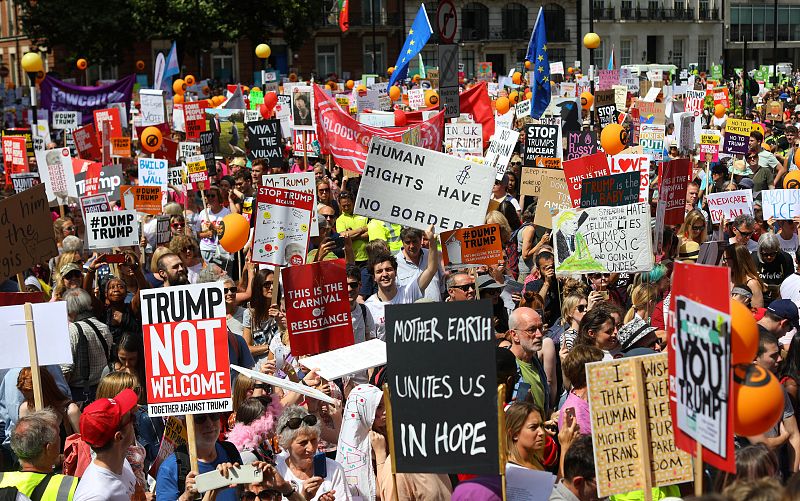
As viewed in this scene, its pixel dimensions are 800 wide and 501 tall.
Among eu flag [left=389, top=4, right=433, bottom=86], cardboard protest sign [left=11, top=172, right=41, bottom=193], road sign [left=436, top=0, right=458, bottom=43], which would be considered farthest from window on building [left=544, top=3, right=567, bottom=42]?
road sign [left=436, top=0, right=458, bottom=43]

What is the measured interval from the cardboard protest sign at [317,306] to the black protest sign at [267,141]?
9.37 metres

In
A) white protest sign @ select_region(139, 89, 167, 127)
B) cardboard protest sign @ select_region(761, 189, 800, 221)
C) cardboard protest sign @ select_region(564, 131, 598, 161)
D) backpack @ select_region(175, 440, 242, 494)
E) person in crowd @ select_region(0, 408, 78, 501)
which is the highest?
white protest sign @ select_region(139, 89, 167, 127)

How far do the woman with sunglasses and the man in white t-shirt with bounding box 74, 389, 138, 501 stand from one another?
70cm

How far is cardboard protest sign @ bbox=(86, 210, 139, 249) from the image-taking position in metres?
10.9

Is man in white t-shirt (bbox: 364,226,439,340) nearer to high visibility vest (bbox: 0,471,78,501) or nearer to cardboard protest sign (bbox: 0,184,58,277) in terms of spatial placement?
cardboard protest sign (bbox: 0,184,58,277)

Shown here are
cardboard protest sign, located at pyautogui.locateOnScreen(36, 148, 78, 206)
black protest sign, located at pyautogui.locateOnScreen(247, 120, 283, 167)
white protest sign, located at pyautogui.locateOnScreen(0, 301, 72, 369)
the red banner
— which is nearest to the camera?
white protest sign, located at pyautogui.locateOnScreen(0, 301, 72, 369)

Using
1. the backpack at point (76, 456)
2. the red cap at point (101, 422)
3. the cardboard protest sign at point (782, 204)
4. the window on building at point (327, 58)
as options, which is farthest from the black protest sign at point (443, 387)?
the window on building at point (327, 58)

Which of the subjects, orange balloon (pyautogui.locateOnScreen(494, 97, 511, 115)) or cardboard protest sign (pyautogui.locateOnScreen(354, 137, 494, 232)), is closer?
cardboard protest sign (pyautogui.locateOnScreen(354, 137, 494, 232))

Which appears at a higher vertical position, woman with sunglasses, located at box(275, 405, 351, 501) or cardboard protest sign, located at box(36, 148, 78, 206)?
cardboard protest sign, located at box(36, 148, 78, 206)

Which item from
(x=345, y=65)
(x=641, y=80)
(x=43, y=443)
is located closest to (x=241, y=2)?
(x=345, y=65)

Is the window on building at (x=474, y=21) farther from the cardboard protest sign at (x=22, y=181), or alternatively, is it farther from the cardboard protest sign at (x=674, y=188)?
the cardboard protest sign at (x=674, y=188)

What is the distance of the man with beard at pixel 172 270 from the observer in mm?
8984

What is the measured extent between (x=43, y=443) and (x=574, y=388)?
2.69 meters

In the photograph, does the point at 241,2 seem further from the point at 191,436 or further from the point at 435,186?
the point at 191,436
